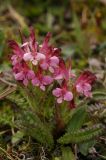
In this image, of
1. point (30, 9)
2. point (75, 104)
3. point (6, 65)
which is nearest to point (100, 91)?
point (75, 104)

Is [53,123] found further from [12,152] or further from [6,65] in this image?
[6,65]

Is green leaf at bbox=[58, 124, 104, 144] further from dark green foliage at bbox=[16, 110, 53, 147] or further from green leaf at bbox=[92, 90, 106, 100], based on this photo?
green leaf at bbox=[92, 90, 106, 100]

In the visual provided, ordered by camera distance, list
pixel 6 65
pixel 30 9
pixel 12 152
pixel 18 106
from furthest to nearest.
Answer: pixel 30 9, pixel 6 65, pixel 18 106, pixel 12 152

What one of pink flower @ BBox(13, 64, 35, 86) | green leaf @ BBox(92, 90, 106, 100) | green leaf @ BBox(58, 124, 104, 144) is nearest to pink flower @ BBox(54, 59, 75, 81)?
pink flower @ BBox(13, 64, 35, 86)

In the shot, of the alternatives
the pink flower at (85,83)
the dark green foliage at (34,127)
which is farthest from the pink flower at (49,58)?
the dark green foliage at (34,127)

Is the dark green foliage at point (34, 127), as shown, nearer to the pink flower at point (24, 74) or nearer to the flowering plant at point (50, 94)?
the flowering plant at point (50, 94)

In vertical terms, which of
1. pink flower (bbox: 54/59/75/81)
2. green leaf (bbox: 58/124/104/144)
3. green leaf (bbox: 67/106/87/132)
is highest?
pink flower (bbox: 54/59/75/81)

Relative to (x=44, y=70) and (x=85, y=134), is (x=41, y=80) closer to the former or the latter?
(x=44, y=70)
